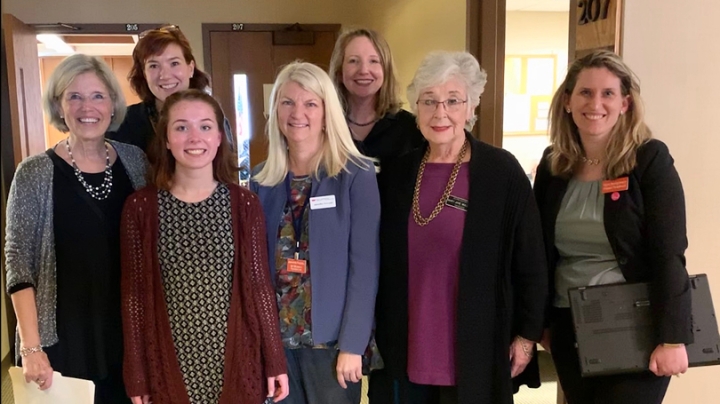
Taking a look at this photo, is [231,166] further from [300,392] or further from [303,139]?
[300,392]

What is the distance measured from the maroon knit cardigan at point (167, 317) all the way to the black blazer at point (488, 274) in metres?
0.37

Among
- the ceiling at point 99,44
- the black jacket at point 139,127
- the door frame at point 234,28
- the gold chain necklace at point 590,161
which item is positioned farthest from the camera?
the ceiling at point 99,44

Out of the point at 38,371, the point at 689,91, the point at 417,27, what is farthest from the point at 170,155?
the point at 417,27

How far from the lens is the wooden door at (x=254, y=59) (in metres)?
5.13

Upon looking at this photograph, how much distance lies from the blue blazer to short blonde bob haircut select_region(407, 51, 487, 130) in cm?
32

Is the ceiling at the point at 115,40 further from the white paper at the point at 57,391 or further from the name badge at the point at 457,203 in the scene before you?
the white paper at the point at 57,391

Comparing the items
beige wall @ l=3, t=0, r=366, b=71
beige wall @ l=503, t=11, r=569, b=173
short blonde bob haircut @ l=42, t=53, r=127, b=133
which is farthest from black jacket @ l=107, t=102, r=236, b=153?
beige wall @ l=503, t=11, r=569, b=173

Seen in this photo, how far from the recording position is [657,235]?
5.14 feet

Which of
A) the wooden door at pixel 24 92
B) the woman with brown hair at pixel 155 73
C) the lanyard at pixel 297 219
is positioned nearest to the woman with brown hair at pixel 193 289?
the lanyard at pixel 297 219

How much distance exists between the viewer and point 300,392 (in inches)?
66.9

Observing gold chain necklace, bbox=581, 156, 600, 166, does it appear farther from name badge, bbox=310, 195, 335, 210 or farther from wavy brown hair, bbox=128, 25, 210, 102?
wavy brown hair, bbox=128, 25, 210, 102

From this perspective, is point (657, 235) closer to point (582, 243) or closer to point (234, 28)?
point (582, 243)

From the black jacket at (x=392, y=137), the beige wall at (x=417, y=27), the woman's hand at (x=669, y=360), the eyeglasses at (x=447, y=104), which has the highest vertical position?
the beige wall at (x=417, y=27)

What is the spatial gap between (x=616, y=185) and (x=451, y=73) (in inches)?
22.8
